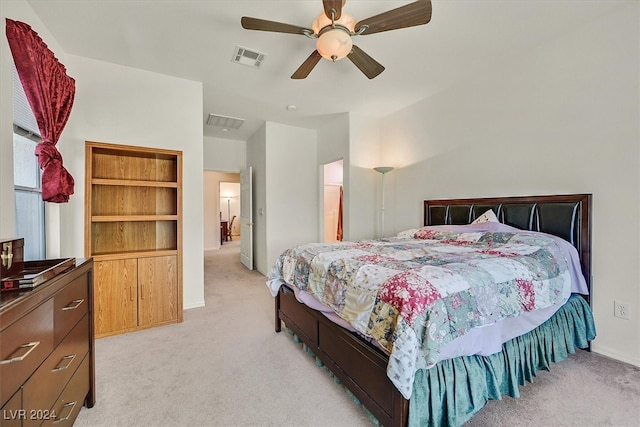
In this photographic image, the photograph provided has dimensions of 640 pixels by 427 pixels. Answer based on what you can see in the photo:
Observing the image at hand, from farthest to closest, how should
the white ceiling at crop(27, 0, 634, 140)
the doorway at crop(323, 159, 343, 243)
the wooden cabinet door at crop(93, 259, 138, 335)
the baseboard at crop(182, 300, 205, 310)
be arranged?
1. the doorway at crop(323, 159, 343, 243)
2. the baseboard at crop(182, 300, 205, 310)
3. the wooden cabinet door at crop(93, 259, 138, 335)
4. the white ceiling at crop(27, 0, 634, 140)

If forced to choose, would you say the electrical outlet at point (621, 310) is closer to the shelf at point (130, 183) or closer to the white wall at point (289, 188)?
the white wall at point (289, 188)

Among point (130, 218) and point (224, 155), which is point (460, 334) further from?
point (224, 155)

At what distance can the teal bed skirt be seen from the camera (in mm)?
1284

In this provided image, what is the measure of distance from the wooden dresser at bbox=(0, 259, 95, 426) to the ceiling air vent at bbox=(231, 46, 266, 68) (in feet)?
7.26

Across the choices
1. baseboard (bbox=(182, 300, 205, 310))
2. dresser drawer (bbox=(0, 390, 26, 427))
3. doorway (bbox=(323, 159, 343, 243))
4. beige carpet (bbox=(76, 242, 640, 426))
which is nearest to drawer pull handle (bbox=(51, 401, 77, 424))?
beige carpet (bbox=(76, 242, 640, 426))

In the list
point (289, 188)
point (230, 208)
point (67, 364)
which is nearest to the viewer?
point (67, 364)

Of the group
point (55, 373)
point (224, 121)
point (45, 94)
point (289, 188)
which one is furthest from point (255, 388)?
point (224, 121)

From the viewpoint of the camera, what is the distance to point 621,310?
2145 millimetres

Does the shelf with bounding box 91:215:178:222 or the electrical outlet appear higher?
the shelf with bounding box 91:215:178:222

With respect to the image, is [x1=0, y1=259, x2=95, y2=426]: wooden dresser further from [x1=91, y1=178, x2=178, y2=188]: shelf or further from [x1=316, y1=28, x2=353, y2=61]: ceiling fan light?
[x1=316, y1=28, x2=353, y2=61]: ceiling fan light

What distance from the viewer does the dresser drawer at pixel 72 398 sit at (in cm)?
116

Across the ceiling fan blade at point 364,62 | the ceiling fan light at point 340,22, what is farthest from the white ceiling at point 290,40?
the ceiling fan blade at point 364,62

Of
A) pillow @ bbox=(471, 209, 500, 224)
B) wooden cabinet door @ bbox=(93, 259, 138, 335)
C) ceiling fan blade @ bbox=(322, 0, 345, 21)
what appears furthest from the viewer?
pillow @ bbox=(471, 209, 500, 224)

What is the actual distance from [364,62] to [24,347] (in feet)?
8.47
